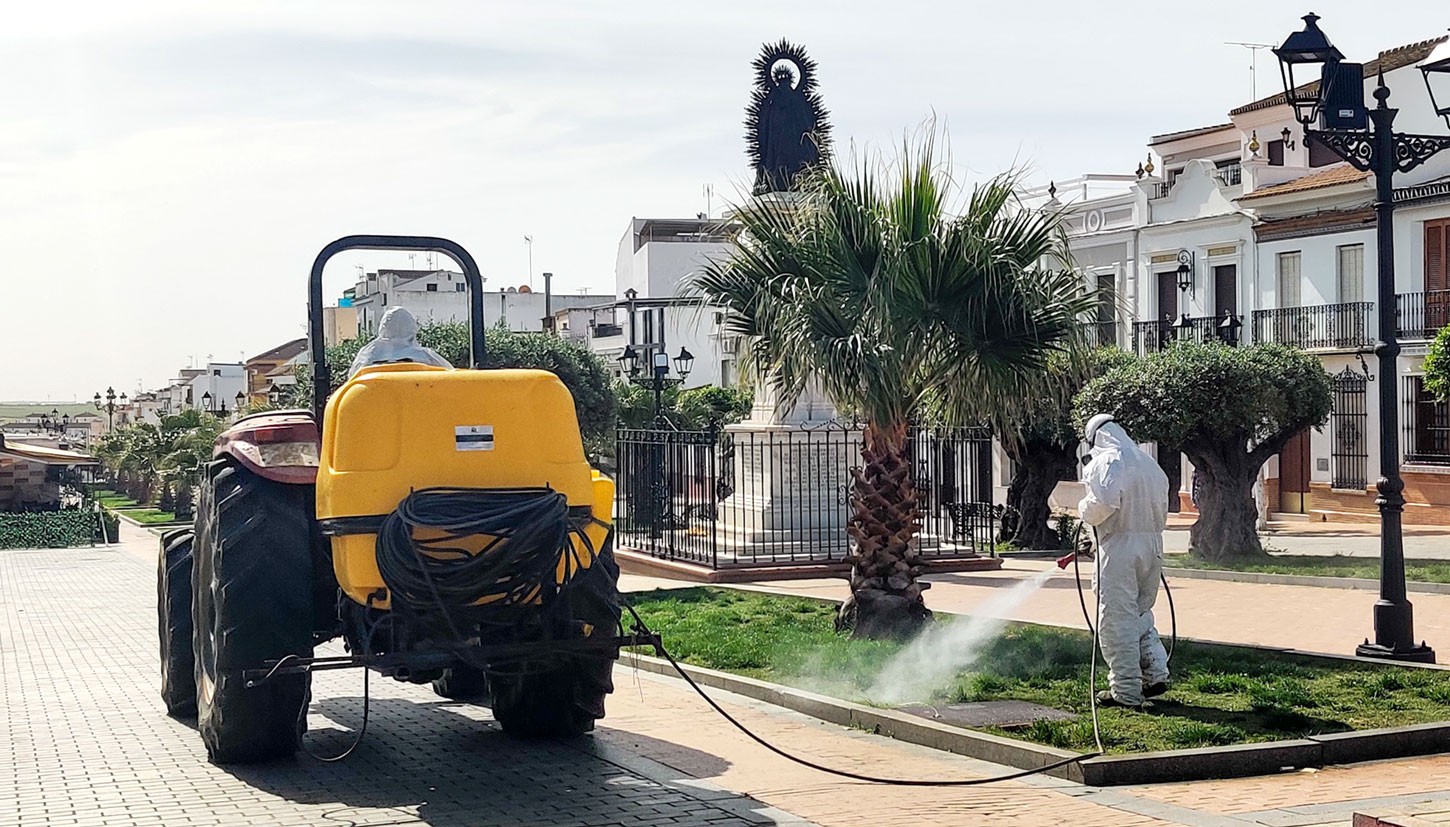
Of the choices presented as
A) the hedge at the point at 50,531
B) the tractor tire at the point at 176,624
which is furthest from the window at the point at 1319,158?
the tractor tire at the point at 176,624

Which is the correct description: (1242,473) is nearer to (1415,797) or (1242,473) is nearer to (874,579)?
(874,579)

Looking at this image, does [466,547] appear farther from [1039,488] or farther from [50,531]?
[50,531]

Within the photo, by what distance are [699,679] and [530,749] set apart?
2.97 m

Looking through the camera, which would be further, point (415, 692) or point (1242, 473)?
point (1242, 473)

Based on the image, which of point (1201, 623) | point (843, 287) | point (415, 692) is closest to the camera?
point (415, 692)

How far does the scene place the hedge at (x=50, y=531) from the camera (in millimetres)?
41875

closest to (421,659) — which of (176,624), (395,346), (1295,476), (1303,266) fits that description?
(395,346)

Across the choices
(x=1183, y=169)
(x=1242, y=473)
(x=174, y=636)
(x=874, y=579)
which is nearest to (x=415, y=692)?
(x=174, y=636)

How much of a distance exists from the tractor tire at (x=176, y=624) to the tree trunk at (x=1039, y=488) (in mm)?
17731

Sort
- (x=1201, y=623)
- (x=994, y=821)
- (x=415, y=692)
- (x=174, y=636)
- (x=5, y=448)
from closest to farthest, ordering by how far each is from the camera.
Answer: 1. (x=994, y=821)
2. (x=174, y=636)
3. (x=415, y=692)
4. (x=1201, y=623)
5. (x=5, y=448)

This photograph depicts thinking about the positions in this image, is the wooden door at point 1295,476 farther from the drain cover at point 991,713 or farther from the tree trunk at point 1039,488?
the drain cover at point 991,713

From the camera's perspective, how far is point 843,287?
12359 millimetres

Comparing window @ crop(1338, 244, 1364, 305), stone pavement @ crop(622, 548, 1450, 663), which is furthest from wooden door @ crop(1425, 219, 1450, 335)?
stone pavement @ crop(622, 548, 1450, 663)

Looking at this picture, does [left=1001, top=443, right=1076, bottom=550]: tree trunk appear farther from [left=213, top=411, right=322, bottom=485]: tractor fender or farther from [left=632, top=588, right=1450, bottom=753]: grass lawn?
[left=213, top=411, right=322, bottom=485]: tractor fender
